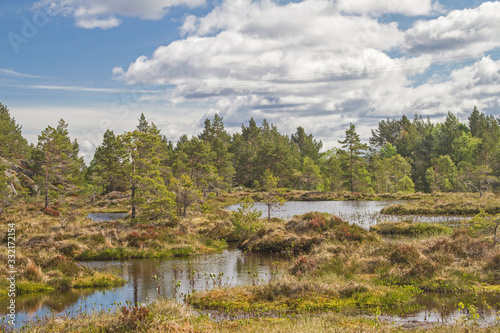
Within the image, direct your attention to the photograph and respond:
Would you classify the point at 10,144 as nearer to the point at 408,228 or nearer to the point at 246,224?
the point at 246,224

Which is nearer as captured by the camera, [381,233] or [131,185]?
[381,233]

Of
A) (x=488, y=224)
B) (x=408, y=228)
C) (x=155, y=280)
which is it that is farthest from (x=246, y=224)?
(x=488, y=224)

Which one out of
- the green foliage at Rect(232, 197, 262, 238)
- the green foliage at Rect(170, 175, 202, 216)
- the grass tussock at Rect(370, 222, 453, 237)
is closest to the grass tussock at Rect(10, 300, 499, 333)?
the green foliage at Rect(232, 197, 262, 238)

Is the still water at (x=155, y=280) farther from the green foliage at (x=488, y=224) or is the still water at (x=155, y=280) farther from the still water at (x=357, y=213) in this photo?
the still water at (x=357, y=213)

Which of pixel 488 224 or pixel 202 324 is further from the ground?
pixel 488 224

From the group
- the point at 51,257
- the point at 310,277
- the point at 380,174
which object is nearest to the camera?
the point at 310,277

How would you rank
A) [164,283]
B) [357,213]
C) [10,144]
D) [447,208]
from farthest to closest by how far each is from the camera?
[10,144]
[357,213]
[447,208]
[164,283]

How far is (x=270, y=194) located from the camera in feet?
139

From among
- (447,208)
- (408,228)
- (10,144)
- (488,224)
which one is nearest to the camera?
(488,224)

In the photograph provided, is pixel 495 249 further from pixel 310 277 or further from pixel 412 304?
pixel 310 277

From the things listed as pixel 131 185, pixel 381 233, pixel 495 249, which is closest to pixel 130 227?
pixel 131 185

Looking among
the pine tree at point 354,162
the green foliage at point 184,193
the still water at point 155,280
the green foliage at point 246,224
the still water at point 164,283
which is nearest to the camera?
the still water at point 164,283

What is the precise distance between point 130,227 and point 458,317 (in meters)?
28.1

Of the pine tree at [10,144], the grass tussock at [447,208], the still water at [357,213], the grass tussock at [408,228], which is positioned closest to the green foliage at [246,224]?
the still water at [357,213]
